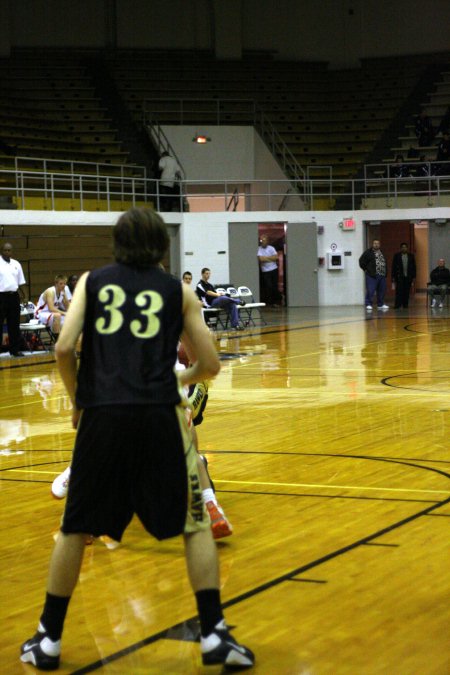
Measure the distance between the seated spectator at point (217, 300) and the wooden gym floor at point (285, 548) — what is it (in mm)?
9500

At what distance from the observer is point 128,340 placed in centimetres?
346


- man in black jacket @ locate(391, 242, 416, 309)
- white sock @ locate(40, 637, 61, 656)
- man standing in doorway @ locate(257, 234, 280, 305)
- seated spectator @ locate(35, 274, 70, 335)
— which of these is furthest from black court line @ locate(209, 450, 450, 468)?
man standing in doorway @ locate(257, 234, 280, 305)

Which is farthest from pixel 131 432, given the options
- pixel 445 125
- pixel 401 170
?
pixel 445 125

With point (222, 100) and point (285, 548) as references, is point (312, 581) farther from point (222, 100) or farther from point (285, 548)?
point (222, 100)

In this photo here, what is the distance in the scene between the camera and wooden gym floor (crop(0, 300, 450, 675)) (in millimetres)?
3672

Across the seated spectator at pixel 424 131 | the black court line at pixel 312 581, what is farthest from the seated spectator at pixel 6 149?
the black court line at pixel 312 581

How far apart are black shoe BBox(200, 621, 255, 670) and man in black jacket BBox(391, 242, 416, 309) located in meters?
23.5

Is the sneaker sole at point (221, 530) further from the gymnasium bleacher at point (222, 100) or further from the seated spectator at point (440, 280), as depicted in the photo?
the gymnasium bleacher at point (222, 100)

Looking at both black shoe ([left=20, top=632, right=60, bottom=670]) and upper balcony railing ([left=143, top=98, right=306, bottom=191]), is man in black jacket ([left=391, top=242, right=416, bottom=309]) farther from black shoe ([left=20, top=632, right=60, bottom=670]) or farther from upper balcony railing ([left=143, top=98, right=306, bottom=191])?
black shoe ([left=20, top=632, right=60, bottom=670])

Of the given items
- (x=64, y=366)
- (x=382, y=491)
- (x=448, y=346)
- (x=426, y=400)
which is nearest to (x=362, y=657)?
(x=64, y=366)

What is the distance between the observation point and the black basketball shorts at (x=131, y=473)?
3.42m

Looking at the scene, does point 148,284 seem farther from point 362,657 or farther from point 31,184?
point 31,184

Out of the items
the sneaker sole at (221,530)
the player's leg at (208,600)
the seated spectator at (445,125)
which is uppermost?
the seated spectator at (445,125)

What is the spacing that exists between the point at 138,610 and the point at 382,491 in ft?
7.96
